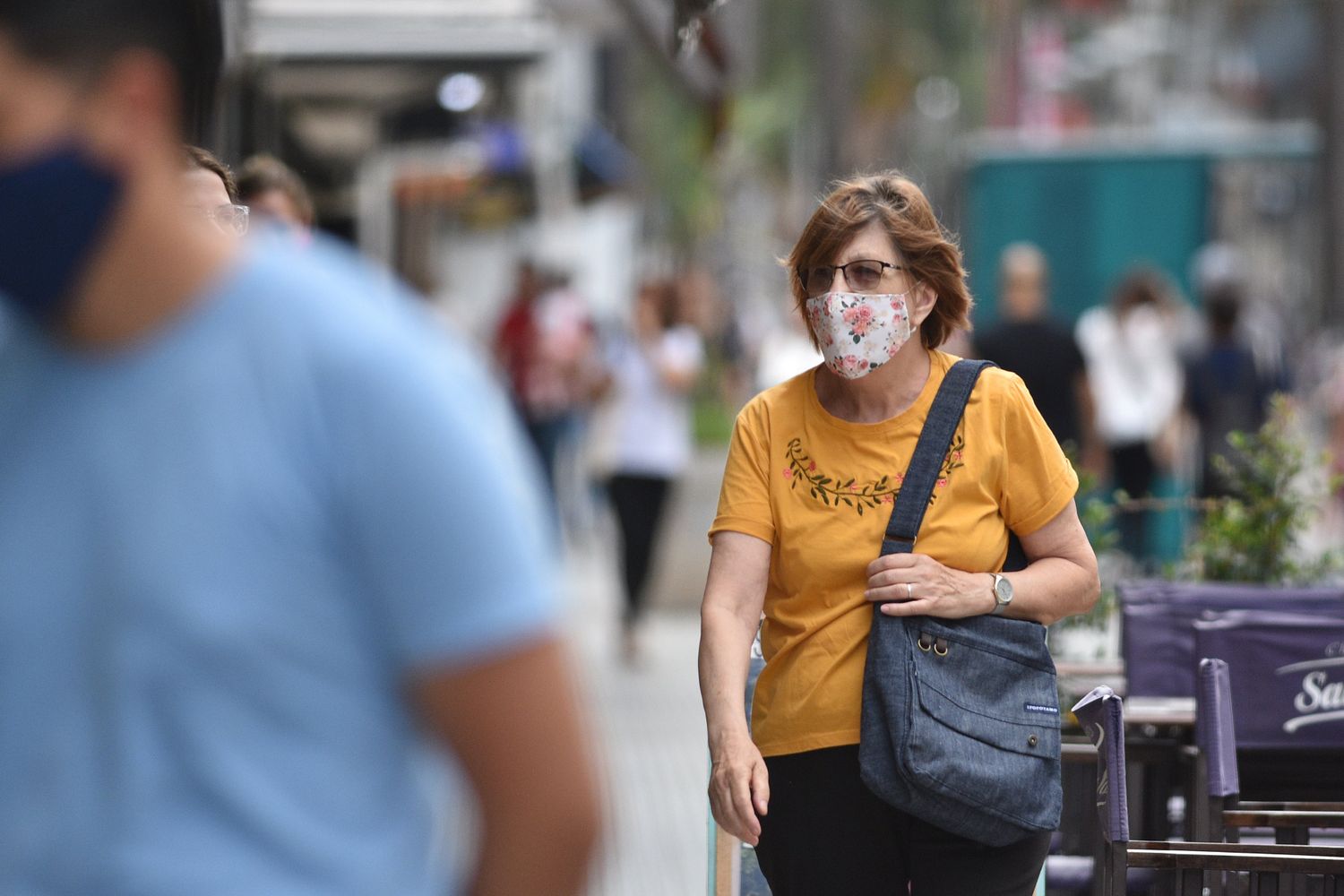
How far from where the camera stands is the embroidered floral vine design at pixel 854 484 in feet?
10.2

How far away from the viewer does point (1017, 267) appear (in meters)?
9.96

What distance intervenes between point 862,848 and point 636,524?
23.6 feet

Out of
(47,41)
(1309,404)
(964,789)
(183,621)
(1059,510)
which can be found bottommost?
(1309,404)

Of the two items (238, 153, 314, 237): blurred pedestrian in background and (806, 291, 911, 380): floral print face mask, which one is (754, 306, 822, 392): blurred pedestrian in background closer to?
(238, 153, 314, 237): blurred pedestrian in background

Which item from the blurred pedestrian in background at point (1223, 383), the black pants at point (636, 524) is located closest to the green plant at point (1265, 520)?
the black pants at point (636, 524)

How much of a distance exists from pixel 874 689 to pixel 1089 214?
47.1 ft

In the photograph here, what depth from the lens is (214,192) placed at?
11.8 ft

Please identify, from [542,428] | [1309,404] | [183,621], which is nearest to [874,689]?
[183,621]

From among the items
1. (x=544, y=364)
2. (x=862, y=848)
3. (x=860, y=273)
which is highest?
(x=860, y=273)

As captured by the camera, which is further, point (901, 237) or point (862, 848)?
point (901, 237)

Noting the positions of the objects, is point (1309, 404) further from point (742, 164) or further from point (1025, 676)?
point (742, 164)

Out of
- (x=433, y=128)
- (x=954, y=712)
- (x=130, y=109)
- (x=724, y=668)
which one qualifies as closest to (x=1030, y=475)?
(x=954, y=712)

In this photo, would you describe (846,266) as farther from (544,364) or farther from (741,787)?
(544,364)

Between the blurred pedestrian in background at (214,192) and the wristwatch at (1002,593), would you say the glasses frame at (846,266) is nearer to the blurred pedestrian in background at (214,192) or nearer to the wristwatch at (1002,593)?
the wristwatch at (1002,593)
